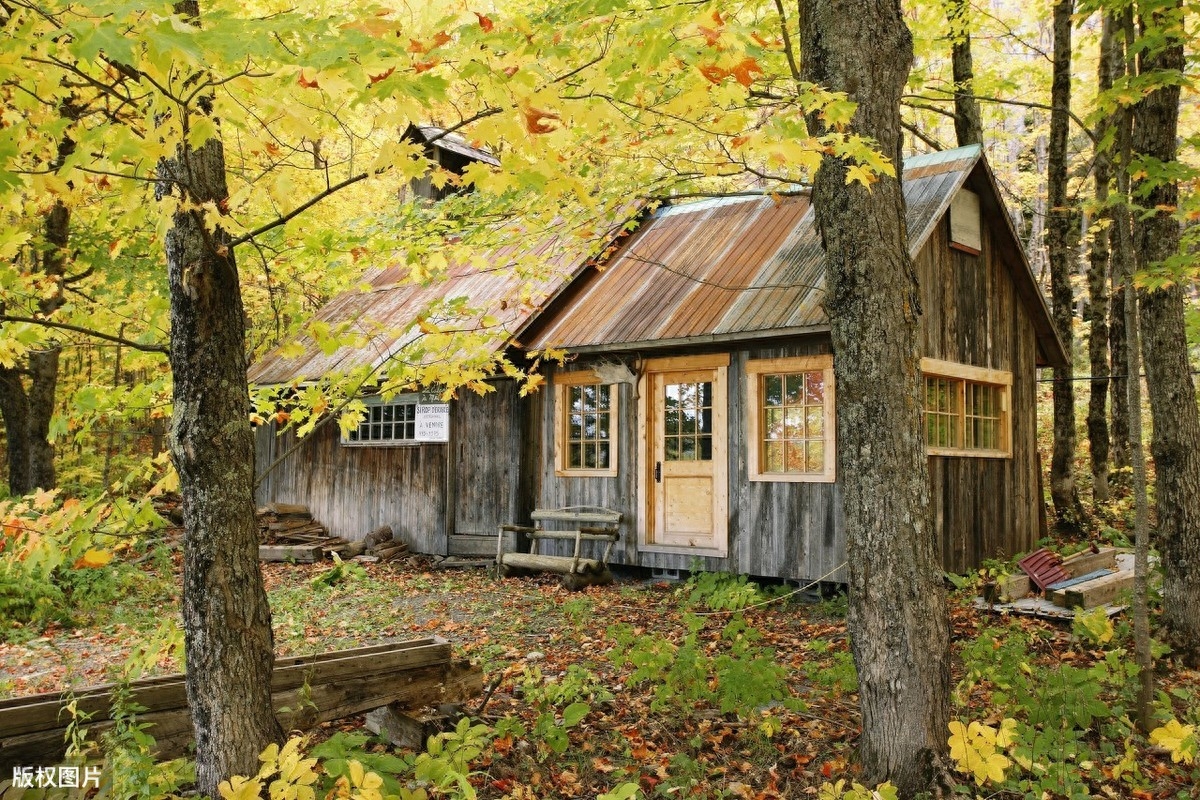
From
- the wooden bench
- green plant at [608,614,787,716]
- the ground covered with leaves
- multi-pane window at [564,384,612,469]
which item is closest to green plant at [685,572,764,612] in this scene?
the ground covered with leaves

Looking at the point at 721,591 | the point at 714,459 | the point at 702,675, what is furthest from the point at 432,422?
the point at 702,675

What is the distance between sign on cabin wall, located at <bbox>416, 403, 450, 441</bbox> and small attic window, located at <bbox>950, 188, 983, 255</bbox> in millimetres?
7479

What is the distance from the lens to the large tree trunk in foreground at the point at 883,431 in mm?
4199

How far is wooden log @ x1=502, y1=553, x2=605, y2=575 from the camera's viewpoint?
34.6 feet

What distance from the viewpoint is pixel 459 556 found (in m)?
12.6

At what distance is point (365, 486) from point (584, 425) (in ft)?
15.1

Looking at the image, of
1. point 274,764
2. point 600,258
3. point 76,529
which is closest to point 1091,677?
point 274,764

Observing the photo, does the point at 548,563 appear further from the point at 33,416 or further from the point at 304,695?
the point at 33,416

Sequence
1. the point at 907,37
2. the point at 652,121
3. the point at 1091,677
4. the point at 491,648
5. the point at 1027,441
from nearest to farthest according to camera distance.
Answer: the point at 652,121 < the point at 907,37 < the point at 1091,677 < the point at 491,648 < the point at 1027,441

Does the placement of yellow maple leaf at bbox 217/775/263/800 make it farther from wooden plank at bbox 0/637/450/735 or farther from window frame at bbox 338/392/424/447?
window frame at bbox 338/392/424/447

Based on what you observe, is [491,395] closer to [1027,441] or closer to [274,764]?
[1027,441]

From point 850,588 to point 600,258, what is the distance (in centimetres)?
818

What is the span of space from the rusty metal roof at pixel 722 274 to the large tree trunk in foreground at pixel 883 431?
4.33 meters

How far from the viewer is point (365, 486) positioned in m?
14.0
